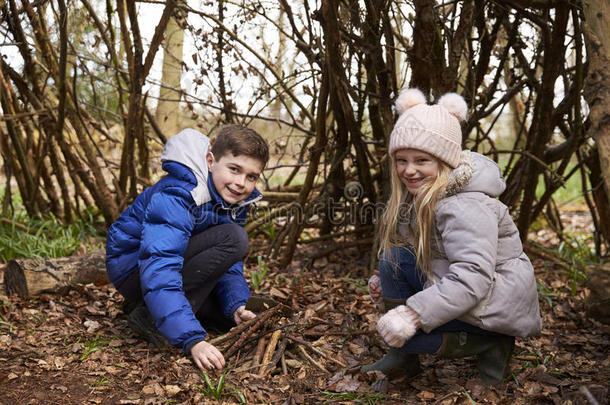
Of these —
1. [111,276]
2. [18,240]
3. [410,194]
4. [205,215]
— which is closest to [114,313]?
[111,276]

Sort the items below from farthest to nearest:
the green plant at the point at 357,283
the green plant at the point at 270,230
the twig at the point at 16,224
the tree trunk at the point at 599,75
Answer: the green plant at the point at 270,230, the twig at the point at 16,224, the green plant at the point at 357,283, the tree trunk at the point at 599,75

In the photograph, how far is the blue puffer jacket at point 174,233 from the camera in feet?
7.36

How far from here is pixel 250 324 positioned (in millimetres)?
2469

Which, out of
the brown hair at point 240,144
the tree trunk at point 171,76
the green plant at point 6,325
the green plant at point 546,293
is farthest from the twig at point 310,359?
the tree trunk at point 171,76

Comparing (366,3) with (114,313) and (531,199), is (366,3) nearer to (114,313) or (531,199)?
(531,199)

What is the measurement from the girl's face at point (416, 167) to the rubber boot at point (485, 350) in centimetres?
58

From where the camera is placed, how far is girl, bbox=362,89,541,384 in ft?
6.21

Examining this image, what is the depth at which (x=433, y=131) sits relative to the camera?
2023 millimetres

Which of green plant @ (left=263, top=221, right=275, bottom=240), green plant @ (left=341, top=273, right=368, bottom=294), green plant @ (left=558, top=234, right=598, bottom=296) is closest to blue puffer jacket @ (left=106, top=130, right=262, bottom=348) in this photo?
green plant @ (left=341, top=273, right=368, bottom=294)

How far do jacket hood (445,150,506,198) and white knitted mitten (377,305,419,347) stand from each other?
1.58 feet

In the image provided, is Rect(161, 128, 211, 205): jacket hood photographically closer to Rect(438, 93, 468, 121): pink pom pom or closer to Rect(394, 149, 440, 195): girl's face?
Rect(394, 149, 440, 195): girl's face

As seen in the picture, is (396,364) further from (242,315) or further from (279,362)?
(242,315)

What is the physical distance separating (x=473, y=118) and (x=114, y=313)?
2350 millimetres

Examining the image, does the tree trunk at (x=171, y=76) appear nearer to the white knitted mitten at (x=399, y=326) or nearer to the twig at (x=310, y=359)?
the twig at (x=310, y=359)
